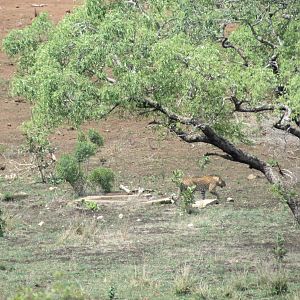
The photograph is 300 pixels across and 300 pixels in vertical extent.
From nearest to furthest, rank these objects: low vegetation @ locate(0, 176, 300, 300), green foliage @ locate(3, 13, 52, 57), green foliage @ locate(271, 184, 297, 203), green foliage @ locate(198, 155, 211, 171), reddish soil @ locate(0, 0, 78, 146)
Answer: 1. low vegetation @ locate(0, 176, 300, 300)
2. green foliage @ locate(271, 184, 297, 203)
3. green foliage @ locate(3, 13, 52, 57)
4. green foliage @ locate(198, 155, 211, 171)
5. reddish soil @ locate(0, 0, 78, 146)

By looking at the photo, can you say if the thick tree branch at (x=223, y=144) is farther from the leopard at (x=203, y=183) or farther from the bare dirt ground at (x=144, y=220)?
the leopard at (x=203, y=183)

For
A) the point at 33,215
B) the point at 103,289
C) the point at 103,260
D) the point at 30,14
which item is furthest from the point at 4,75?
the point at 103,289

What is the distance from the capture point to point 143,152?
25.9 meters

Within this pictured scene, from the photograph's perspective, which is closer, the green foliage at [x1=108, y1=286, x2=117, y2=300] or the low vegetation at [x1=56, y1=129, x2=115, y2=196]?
the green foliage at [x1=108, y1=286, x2=117, y2=300]

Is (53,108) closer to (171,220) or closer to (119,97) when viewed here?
→ (119,97)

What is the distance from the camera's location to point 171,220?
17.9 meters

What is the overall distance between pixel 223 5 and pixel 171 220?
510cm

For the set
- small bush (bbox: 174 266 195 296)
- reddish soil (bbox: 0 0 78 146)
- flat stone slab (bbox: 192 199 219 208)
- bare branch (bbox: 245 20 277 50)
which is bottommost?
reddish soil (bbox: 0 0 78 146)

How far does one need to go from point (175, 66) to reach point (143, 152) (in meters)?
13.6

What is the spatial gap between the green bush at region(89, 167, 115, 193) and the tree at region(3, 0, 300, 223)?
5863mm

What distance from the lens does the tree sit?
12492 millimetres

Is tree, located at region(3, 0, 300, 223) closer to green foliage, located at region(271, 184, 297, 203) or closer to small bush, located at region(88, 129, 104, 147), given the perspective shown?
green foliage, located at region(271, 184, 297, 203)

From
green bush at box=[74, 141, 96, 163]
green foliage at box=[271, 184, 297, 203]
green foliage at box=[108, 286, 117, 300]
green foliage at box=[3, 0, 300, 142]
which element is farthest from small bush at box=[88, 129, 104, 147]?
green foliage at box=[108, 286, 117, 300]

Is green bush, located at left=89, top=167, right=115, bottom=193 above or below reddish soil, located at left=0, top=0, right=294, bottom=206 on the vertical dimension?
above
